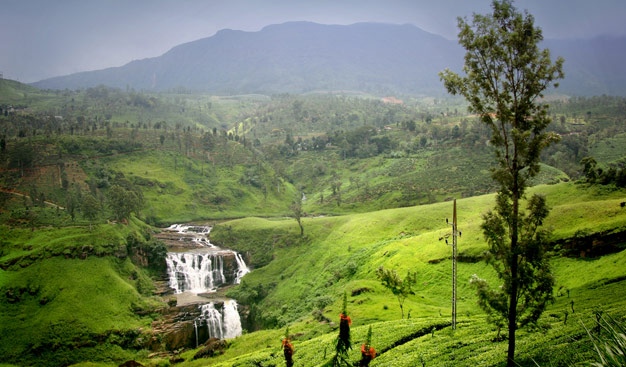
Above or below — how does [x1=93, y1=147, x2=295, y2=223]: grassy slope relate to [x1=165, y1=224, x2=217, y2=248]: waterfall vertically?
above

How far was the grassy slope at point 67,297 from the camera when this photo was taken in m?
46.2

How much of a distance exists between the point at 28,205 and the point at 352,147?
142m

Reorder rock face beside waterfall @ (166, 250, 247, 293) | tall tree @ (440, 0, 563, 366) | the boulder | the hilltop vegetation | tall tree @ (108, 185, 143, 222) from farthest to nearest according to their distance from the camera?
1. tall tree @ (108, 185, 143, 222)
2. rock face beside waterfall @ (166, 250, 247, 293)
3. the boulder
4. the hilltop vegetation
5. tall tree @ (440, 0, 563, 366)

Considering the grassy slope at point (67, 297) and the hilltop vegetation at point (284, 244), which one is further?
the grassy slope at point (67, 297)

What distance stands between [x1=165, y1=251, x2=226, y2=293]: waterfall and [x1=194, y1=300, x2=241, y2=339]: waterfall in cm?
1277

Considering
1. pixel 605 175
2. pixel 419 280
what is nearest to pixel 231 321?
pixel 419 280

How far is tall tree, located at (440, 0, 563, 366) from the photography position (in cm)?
1518

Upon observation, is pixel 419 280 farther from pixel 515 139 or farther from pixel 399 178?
pixel 399 178

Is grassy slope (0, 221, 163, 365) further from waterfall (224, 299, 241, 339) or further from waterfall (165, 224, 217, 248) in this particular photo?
waterfall (165, 224, 217, 248)

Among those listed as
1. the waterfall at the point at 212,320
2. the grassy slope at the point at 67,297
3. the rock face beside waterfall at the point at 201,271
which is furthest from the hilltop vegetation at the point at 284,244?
the waterfall at the point at 212,320

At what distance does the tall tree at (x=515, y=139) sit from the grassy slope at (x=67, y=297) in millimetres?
50867

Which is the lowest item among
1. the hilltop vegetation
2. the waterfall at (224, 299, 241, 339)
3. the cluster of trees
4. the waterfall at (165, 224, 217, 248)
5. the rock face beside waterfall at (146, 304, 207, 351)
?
the waterfall at (224, 299, 241, 339)

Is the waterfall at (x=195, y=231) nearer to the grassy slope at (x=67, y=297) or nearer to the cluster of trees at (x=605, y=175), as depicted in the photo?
the grassy slope at (x=67, y=297)

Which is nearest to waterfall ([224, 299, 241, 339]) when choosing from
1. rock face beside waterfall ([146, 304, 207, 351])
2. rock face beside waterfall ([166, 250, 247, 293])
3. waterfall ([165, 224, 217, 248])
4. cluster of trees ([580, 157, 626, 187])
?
rock face beside waterfall ([146, 304, 207, 351])
